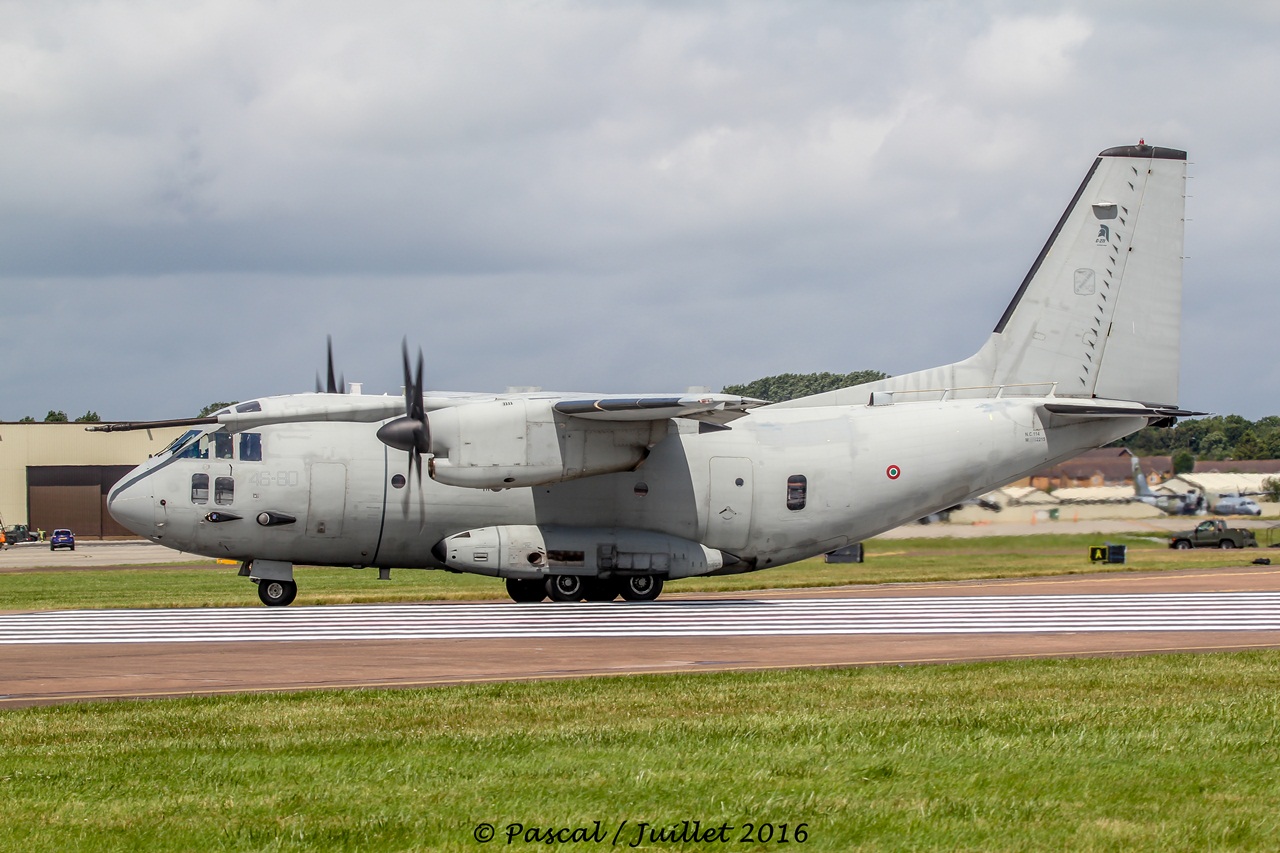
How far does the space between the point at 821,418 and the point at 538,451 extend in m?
6.92

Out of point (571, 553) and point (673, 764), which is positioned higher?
point (571, 553)

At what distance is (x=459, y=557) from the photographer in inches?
1048

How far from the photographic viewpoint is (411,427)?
25.5 meters

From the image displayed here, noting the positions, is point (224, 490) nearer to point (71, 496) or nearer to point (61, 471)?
point (61, 471)

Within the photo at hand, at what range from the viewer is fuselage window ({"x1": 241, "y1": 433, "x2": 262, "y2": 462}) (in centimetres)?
2655

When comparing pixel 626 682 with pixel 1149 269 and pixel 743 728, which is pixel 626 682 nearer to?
pixel 743 728

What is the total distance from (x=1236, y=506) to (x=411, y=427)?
48.0m

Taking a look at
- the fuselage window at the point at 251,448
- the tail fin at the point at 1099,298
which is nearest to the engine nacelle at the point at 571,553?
the fuselage window at the point at 251,448

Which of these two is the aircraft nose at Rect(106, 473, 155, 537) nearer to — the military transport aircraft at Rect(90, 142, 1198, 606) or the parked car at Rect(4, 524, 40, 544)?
the military transport aircraft at Rect(90, 142, 1198, 606)

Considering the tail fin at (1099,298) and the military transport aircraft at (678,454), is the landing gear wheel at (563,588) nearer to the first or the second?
the military transport aircraft at (678,454)

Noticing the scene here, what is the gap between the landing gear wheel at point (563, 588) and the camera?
2806 centimetres

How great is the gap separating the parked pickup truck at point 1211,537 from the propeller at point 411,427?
40.6 meters

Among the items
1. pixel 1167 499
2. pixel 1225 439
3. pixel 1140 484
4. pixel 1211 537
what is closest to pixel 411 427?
pixel 1140 484

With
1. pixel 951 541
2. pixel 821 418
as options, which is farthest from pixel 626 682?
pixel 951 541
